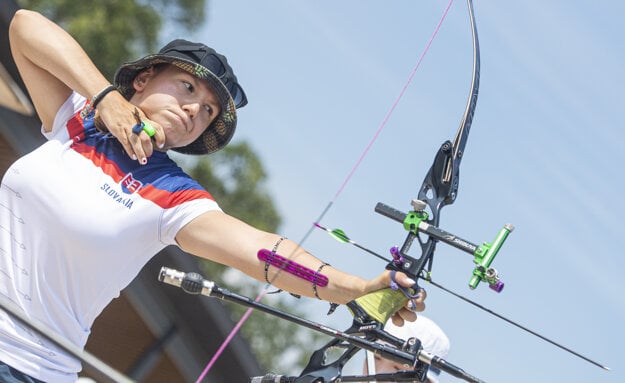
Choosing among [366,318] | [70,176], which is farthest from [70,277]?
[366,318]

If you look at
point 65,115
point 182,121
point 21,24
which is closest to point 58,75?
point 65,115

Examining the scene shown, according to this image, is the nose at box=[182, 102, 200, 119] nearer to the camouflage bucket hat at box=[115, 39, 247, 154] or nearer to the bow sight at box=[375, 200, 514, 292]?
the camouflage bucket hat at box=[115, 39, 247, 154]

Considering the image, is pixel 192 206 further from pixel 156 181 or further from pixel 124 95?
pixel 124 95

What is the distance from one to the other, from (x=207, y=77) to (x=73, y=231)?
0.56 metres

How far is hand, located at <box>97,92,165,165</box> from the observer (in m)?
2.50

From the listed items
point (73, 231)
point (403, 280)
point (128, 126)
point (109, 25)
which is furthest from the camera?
point (109, 25)

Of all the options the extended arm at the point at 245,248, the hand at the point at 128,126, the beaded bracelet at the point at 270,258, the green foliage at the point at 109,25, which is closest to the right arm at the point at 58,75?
the hand at the point at 128,126

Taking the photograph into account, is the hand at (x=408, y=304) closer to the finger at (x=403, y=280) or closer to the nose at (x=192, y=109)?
the finger at (x=403, y=280)

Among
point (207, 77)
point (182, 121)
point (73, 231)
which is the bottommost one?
point (73, 231)

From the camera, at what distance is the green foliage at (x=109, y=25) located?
2113cm

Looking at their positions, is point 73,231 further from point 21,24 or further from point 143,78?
point 21,24

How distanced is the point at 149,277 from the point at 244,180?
1894 centimetres

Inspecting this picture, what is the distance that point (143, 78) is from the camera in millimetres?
2803

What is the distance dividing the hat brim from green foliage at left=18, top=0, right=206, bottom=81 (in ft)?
58.3
